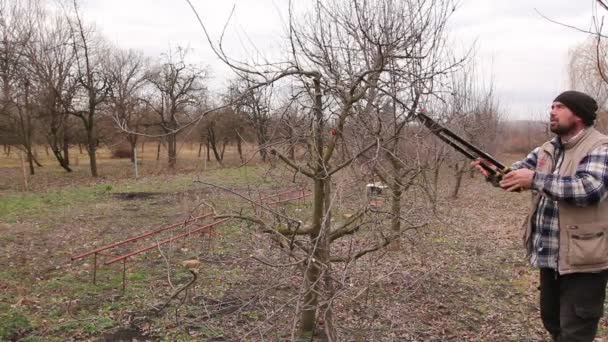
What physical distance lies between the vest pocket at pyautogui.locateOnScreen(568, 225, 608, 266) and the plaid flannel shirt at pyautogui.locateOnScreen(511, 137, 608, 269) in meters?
0.14

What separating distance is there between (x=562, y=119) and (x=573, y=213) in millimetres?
501

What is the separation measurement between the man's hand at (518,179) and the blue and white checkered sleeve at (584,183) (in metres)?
0.05

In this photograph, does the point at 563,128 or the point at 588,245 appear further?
the point at 563,128

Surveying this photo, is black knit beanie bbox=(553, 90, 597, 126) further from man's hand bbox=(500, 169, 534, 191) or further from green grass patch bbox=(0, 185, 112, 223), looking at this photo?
green grass patch bbox=(0, 185, 112, 223)

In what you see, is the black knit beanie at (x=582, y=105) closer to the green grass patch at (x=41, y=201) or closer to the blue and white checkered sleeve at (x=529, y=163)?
the blue and white checkered sleeve at (x=529, y=163)

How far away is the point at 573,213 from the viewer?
2.40 metres

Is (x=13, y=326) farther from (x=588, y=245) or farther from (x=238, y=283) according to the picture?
(x=588, y=245)

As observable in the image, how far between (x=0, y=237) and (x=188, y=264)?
13.8 ft

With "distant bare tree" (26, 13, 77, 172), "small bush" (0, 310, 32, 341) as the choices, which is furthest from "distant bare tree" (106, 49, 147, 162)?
"small bush" (0, 310, 32, 341)

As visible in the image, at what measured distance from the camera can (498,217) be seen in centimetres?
1098

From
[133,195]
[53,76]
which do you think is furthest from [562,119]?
[53,76]

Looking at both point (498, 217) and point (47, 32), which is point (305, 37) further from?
point (47, 32)

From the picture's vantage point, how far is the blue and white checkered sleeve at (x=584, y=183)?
89.6 inches

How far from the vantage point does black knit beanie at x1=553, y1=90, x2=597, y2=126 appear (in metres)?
2.44
